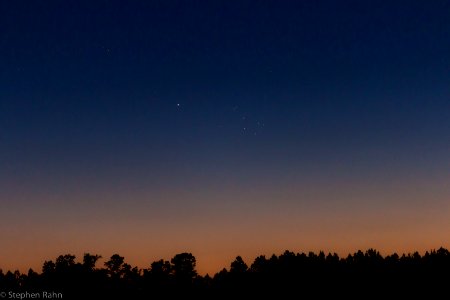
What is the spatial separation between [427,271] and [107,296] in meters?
70.2

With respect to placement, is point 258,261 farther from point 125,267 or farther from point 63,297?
point 63,297

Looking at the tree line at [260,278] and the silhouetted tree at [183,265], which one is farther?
the silhouetted tree at [183,265]

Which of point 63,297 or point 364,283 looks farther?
point 364,283

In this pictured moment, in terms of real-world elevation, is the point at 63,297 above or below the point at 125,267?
below

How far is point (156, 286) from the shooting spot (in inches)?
5694

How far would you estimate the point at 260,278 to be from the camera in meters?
143

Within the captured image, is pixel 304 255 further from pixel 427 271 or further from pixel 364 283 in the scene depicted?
pixel 427 271

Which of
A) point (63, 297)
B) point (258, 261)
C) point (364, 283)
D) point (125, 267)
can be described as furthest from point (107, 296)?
point (364, 283)

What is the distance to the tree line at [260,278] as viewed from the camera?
12300 centimetres

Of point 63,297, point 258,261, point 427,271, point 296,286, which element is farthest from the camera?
point 258,261

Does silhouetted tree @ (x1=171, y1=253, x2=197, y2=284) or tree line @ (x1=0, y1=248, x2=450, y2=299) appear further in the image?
silhouetted tree @ (x1=171, y1=253, x2=197, y2=284)

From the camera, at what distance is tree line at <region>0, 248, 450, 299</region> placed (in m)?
123

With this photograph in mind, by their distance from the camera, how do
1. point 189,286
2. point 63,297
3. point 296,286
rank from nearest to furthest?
1. point 63,297
2. point 296,286
3. point 189,286

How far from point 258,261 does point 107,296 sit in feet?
157
